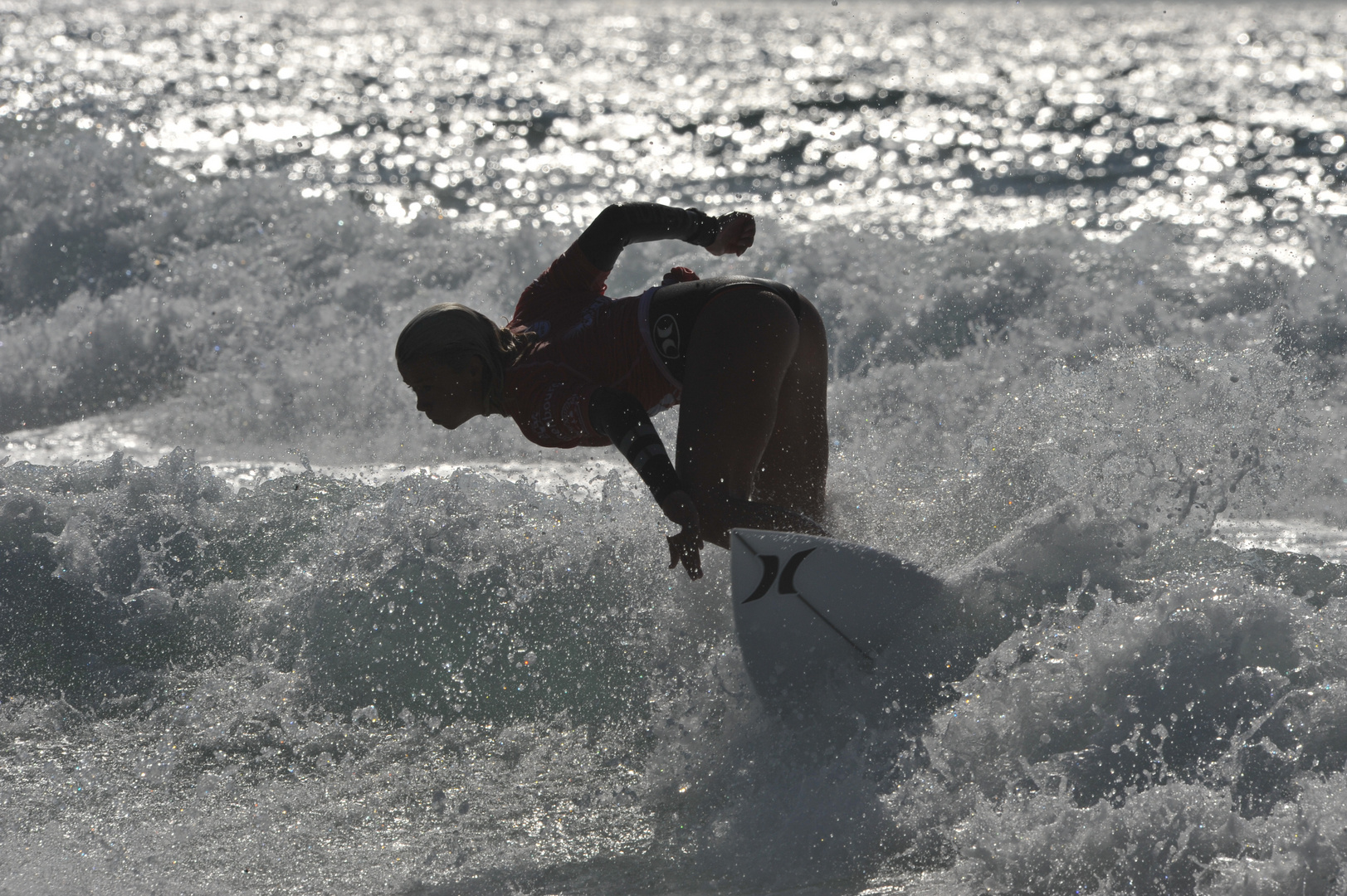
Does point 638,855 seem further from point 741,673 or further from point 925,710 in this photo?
point 925,710

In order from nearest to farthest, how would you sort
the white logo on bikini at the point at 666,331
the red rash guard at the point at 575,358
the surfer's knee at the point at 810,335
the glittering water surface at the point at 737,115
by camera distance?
the red rash guard at the point at 575,358 < the white logo on bikini at the point at 666,331 < the surfer's knee at the point at 810,335 < the glittering water surface at the point at 737,115

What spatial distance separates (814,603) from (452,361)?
1141mm

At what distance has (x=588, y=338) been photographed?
3.02m

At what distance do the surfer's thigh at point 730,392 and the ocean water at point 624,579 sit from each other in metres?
0.56

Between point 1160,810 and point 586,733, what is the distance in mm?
1502

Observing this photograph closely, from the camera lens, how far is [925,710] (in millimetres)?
2834

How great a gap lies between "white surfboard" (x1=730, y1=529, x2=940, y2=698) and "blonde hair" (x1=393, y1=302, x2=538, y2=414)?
765 millimetres

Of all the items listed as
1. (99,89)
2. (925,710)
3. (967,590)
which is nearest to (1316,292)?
(967,590)

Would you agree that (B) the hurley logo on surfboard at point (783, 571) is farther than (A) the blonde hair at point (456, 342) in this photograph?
Yes

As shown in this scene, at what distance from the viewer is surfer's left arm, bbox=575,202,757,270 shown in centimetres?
316

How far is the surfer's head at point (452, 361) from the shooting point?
9.25 ft

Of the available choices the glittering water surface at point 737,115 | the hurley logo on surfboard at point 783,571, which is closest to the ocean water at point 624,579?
the hurley logo on surfboard at point 783,571

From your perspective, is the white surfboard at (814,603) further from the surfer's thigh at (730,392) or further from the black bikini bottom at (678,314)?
the black bikini bottom at (678,314)

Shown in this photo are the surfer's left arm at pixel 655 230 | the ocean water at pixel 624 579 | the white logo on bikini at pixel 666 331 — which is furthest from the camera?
the surfer's left arm at pixel 655 230
